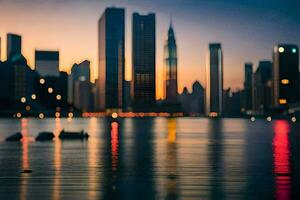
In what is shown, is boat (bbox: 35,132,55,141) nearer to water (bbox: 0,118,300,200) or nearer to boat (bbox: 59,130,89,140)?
boat (bbox: 59,130,89,140)

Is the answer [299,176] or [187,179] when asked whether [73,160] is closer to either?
[187,179]

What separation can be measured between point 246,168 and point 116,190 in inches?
589

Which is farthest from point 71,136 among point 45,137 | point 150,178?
point 150,178

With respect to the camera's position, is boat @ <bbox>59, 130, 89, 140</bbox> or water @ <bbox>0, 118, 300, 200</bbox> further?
boat @ <bbox>59, 130, 89, 140</bbox>

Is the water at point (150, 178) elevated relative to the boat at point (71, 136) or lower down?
lower down

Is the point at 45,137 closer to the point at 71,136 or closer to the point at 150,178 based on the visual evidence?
the point at 71,136

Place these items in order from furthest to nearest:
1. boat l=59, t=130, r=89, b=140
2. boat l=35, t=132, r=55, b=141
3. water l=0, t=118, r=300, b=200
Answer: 1. boat l=59, t=130, r=89, b=140
2. boat l=35, t=132, r=55, b=141
3. water l=0, t=118, r=300, b=200

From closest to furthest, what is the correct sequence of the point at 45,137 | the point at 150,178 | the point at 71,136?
the point at 150,178 < the point at 45,137 < the point at 71,136

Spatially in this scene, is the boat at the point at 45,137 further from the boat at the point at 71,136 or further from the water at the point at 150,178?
the water at the point at 150,178

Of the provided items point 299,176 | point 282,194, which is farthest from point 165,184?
point 299,176

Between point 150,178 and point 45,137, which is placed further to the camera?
point 45,137

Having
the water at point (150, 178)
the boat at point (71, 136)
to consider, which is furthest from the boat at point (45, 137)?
the water at point (150, 178)

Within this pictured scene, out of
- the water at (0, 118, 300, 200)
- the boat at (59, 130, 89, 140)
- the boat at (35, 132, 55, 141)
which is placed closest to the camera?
the water at (0, 118, 300, 200)

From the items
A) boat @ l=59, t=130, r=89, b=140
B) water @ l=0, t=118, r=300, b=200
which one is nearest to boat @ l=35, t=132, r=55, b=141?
boat @ l=59, t=130, r=89, b=140
